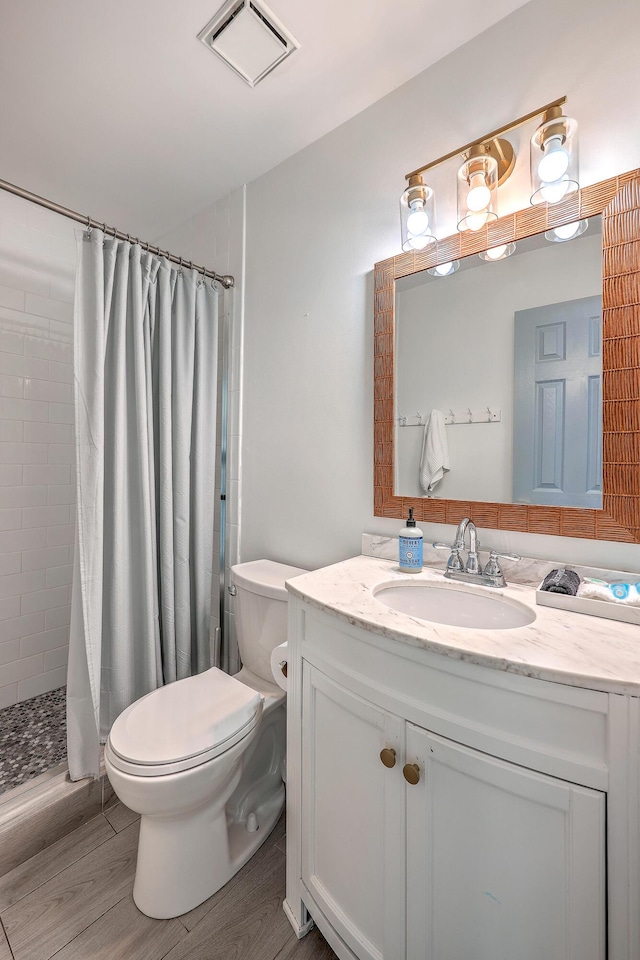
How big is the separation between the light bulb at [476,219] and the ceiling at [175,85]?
569mm

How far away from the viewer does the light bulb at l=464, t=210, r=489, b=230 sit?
1149 mm

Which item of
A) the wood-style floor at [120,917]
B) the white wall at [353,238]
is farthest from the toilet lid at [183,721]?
the white wall at [353,238]

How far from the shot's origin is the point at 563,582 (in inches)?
37.9

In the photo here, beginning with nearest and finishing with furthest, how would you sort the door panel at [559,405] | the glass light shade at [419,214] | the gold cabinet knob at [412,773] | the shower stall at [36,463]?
1. the gold cabinet knob at [412,773]
2. the door panel at [559,405]
3. the glass light shade at [419,214]
4. the shower stall at [36,463]

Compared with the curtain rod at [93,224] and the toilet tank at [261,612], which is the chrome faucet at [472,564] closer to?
the toilet tank at [261,612]

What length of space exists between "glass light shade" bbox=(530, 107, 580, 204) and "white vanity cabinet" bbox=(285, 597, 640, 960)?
3.65 feet

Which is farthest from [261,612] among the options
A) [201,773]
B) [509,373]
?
[509,373]

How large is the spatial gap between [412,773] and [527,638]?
33 cm

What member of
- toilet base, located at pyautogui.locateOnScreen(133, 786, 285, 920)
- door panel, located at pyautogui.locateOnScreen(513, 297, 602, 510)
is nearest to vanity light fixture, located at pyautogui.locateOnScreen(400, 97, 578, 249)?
door panel, located at pyautogui.locateOnScreen(513, 297, 602, 510)

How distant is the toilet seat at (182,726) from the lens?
3.59 ft

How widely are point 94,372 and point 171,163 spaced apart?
103 cm

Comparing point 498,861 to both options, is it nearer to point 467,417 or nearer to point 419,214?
point 467,417

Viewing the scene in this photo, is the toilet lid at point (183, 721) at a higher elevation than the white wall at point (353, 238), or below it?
below

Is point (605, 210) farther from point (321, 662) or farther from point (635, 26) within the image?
point (321, 662)
